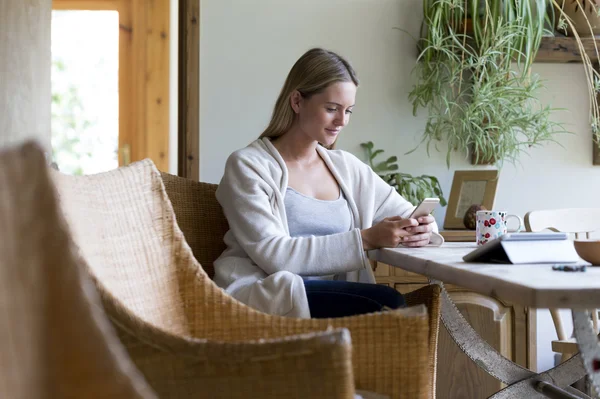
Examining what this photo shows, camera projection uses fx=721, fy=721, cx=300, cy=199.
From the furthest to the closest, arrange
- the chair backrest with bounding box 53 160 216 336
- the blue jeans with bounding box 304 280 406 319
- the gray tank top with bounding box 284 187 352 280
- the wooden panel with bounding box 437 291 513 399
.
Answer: the wooden panel with bounding box 437 291 513 399 → the gray tank top with bounding box 284 187 352 280 → the blue jeans with bounding box 304 280 406 319 → the chair backrest with bounding box 53 160 216 336

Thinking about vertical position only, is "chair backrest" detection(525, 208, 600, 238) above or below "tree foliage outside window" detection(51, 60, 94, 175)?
below

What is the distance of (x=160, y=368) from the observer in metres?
1.00

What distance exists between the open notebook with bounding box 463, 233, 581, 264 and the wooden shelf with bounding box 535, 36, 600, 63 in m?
2.04

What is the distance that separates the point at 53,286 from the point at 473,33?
9.18 feet

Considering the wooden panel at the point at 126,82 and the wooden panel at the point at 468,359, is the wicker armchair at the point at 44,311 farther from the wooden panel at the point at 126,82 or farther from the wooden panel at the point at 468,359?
the wooden panel at the point at 126,82

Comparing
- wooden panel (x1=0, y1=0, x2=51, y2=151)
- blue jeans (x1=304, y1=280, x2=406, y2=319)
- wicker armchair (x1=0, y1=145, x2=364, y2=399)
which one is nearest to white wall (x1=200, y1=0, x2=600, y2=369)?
wooden panel (x1=0, y1=0, x2=51, y2=151)

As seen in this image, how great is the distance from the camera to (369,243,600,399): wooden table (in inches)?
37.9

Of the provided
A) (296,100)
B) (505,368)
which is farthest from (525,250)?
(296,100)

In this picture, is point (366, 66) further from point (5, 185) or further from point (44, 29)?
point (5, 185)

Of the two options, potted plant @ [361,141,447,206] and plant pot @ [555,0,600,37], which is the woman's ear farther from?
plant pot @ [555,0,600,37]

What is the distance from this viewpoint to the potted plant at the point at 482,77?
10.0 ft

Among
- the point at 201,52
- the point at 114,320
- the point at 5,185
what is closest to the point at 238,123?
the point at 201,52

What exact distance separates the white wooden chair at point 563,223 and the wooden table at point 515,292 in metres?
0.52

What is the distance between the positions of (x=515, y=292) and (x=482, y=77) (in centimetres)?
223
